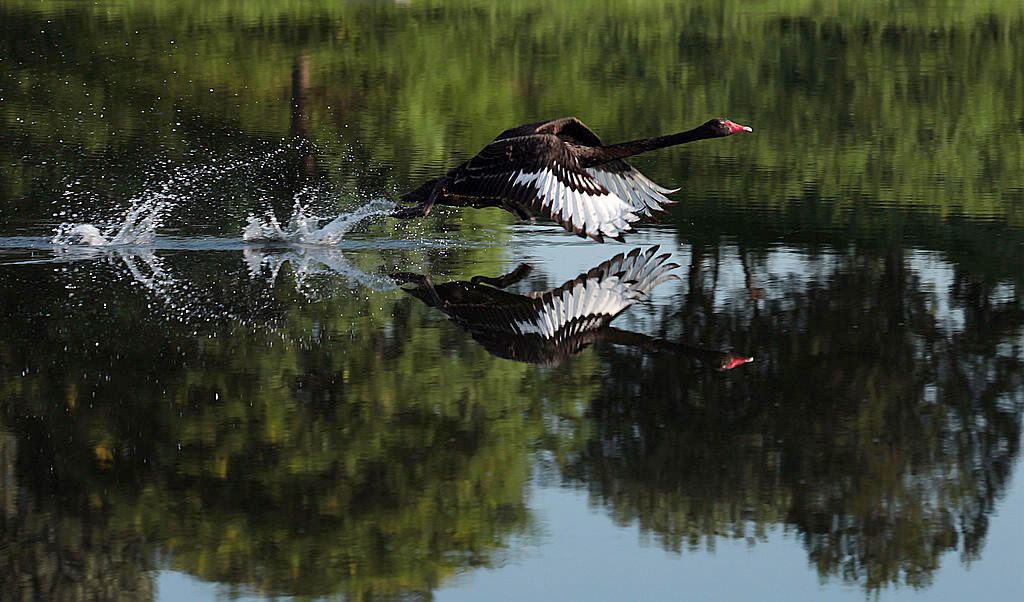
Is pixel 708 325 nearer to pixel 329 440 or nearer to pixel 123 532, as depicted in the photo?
pixel 329 440

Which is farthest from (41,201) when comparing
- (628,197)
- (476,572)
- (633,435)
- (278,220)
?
(476,572)

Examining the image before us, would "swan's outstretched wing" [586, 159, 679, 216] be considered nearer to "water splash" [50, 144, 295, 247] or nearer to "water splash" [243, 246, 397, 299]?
"water splash" [243, 246, 397, 299]

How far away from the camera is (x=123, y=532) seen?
612 centimetres

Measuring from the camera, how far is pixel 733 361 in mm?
8602

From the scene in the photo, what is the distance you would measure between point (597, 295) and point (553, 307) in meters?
0.49

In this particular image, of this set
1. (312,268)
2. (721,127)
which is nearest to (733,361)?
(721,127)

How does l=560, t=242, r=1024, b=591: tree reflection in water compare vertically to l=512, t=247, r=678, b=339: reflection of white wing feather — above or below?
below

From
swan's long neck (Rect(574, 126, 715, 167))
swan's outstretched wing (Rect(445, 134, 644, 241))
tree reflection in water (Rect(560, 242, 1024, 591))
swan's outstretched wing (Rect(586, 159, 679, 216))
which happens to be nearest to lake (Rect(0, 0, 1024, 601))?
tree reflection in water (Rect(560, 242, 1024, 591))

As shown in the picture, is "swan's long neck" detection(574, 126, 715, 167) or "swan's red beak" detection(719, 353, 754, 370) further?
"swan's long neck" detection(574, 126, 715, 167)

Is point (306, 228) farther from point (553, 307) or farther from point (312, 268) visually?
point (553, 307)

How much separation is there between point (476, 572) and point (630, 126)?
18.3 metres

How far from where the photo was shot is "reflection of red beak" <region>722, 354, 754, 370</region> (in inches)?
334

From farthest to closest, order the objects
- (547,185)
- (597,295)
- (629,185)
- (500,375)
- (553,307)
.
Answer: (629,185)
(547,185)
(597,295)
(553,307)
(500,375)

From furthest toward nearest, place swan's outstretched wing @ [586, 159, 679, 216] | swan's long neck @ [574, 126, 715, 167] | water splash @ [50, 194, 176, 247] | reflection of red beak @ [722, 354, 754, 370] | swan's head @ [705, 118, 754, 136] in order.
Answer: water splash @ [50, 194, 176, 247]
swan's outstretched wing @ [586, 159, 679, 216]
swan's head @ [705, 118, 754, 136]
swan's long neck @ [574, 126, 715, 167]
reflection of red beak @ [722, 354, 754, 370]
